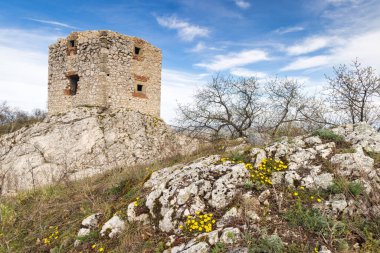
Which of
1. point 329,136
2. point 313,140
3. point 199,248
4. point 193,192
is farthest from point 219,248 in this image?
point 329,136

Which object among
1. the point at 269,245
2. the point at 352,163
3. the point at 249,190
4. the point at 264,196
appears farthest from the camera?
the point at 352,163

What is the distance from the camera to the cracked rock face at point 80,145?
43.2ft

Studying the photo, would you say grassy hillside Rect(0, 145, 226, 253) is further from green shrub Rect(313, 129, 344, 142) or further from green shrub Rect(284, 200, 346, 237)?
green shrub Rect(313, 129, 344, 142)

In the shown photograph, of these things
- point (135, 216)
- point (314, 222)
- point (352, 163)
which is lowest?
point (135, 216)

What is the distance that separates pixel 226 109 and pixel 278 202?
10.8m

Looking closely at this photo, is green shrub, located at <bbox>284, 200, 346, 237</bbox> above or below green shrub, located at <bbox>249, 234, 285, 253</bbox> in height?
above

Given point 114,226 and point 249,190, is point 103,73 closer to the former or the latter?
point 114,226

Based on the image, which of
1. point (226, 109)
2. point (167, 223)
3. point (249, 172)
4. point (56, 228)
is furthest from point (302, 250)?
point (226, 109)

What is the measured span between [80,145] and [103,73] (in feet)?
12.1

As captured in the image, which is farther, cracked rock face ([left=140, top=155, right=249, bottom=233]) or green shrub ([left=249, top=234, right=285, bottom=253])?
cracked rock face ([left=140, top=155, right=249, bottom=233])

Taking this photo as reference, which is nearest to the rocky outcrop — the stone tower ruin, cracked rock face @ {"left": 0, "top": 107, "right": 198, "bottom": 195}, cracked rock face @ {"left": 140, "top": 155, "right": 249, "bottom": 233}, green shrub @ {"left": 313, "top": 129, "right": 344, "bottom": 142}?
cracked rock face @ {"left": 140, "top": 155, "right": 249, "bottom": 233}

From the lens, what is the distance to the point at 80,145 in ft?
44.9

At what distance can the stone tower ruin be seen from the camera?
1394 centimetres

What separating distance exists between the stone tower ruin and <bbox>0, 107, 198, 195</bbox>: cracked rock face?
2.13 ft
